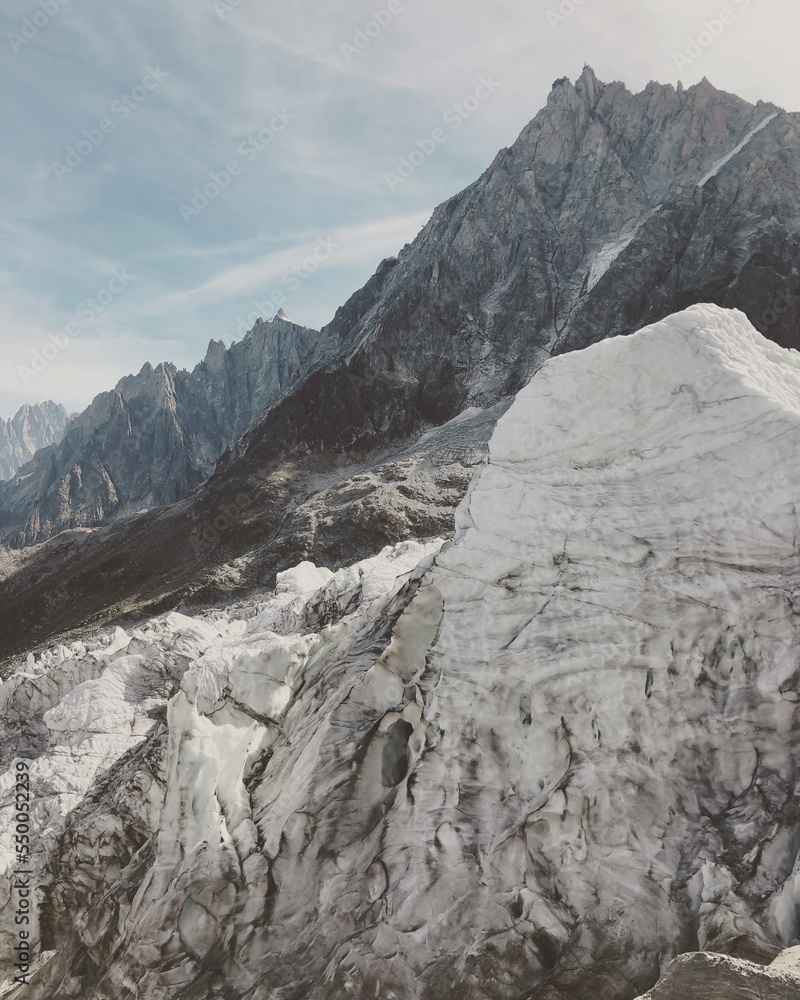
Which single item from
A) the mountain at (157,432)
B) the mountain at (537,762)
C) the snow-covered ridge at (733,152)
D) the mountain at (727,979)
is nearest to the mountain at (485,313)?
the snow-covered ridge at (733,152)

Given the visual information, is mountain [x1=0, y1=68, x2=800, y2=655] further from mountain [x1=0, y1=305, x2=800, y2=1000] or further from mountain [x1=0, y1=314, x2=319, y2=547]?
mountain [x1=0, y1=314, x2=319, y2=547]

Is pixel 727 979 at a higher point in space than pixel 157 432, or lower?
lower

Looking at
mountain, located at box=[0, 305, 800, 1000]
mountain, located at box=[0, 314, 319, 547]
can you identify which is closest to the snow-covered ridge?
mountain, located at box=[0, 305, 800, 1000]

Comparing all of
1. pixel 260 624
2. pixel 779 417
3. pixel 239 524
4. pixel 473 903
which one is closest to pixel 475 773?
pixel 473 903

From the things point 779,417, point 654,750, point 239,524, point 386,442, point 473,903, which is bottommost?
point 473,903

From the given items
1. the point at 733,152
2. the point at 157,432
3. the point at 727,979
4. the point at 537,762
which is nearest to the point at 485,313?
the point at 733,152

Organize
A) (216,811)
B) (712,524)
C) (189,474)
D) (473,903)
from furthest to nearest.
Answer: (189,474), (216,811), (712,524), (473,903)

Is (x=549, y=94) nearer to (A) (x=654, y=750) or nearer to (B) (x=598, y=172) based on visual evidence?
(B) (x=598, y=172)

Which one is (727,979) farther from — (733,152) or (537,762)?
(733,152)
